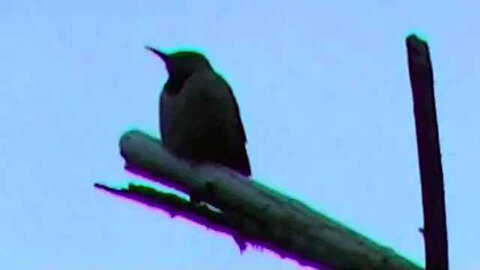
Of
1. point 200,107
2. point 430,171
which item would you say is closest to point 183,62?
point 200,107

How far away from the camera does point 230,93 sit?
3.98 meters

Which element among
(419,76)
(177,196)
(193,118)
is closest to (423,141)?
(419,76)

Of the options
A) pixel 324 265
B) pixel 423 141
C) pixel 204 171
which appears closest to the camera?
pixel 423 141

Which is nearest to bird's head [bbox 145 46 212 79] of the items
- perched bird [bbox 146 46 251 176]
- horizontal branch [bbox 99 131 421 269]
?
perched bird [bbox 146 46 251 176]

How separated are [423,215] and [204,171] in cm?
92

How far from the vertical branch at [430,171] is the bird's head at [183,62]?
2.74 metres

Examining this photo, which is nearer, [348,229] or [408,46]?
[408,46]

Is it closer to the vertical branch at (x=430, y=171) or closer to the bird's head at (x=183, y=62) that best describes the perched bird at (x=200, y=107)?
the bird's head at (x=183, y=62)

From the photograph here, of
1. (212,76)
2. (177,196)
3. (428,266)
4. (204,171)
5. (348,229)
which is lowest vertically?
(428,266)

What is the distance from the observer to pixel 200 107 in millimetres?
3814

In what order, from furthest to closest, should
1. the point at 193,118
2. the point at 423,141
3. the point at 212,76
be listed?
1. the point at 212,76
2. the point at 193,118
3. the point at 423,141

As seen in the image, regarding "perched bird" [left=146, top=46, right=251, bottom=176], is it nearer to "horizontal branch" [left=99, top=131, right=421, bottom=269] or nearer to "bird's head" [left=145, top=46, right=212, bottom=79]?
"bird's head" [left=145, top=46, right=212, bottom=79]

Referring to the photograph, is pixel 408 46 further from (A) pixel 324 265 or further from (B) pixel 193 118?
(B) pixel 193 118

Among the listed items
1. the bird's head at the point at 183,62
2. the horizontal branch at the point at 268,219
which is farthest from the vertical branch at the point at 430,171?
the bird's head at the point at 183,62
